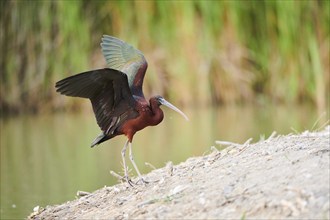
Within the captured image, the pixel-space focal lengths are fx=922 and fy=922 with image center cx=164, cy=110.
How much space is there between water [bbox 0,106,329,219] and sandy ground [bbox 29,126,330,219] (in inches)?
71.1

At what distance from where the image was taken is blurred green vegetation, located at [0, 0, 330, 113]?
18.0 meters

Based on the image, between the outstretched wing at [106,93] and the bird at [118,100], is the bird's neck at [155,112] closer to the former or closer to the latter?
the bird at [118,100]

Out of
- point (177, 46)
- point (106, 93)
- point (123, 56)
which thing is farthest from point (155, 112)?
point (177, 46)

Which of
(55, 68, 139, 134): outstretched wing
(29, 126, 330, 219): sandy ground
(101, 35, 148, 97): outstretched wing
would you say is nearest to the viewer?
(29, 126, 330, 219): sandy ground

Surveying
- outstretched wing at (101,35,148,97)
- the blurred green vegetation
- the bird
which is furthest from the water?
the bird

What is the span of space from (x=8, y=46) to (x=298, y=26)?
18.9ft

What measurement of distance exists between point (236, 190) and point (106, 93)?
5.93ft

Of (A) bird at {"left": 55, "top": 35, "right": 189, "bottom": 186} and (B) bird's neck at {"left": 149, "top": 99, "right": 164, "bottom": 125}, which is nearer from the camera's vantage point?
(A) bird at {"left": 55, "top": 35, "right": 189, "bottom": 186}

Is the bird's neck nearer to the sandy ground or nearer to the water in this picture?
the sandy ground

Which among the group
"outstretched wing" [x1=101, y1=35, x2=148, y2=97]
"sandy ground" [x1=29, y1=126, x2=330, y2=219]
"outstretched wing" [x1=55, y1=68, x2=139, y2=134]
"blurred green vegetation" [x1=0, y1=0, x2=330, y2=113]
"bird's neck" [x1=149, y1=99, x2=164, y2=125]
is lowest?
"sandy ground" [x1=29, y1=126, x2=330, y2=219]

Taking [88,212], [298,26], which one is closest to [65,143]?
[298,26]

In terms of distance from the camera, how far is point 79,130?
641 inches

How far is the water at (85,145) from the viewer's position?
10.6 metres

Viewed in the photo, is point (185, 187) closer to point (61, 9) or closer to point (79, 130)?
point (79, 130)
